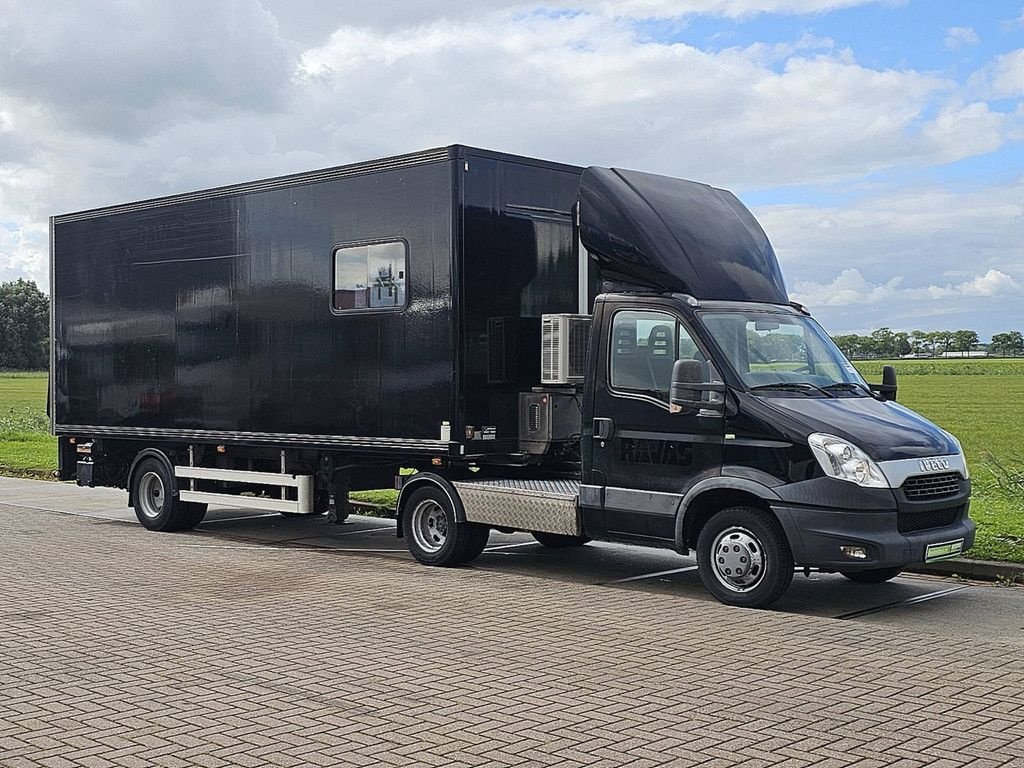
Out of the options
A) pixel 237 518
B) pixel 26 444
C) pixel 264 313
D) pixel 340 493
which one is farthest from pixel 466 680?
pixel 26 444

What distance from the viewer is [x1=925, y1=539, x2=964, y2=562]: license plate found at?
9.82 meters

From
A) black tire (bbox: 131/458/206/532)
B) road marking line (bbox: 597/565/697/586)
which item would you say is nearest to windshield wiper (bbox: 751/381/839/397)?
road marking line (bbox: 597/565/697/586)

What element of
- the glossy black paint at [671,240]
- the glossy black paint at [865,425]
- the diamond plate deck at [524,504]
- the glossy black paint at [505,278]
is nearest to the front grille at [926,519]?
the glossy black paint at [865,425]

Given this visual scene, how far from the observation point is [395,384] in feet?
40.3

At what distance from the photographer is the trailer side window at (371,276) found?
1224cm

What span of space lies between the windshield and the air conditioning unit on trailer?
1.60m

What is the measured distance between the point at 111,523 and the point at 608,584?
7.66 meters

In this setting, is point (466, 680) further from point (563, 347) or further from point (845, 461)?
point (563, 347)

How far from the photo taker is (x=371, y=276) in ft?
41.5

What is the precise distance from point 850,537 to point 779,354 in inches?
70.9

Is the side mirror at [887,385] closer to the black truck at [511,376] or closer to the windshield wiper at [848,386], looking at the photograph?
the black truck at [511,376]

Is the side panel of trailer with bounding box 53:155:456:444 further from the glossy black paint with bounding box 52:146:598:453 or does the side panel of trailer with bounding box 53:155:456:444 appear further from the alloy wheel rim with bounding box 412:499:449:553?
the alloy wheel rim with bounding box 412:499:449:553

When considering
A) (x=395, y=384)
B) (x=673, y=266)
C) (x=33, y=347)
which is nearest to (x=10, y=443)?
(x=395, y=384)

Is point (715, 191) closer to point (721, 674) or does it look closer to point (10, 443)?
point (721, 674)
